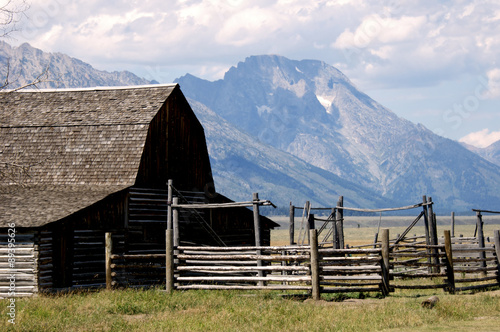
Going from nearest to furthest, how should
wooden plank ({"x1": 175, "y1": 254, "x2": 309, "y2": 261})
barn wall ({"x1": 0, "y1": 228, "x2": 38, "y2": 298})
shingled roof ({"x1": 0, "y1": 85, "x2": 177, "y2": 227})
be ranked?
wooden plank ({"x1": 175, "y1": 254, "x2": 309, "y2": 261}), barn wall ({"x1": 0, "y1": 228, "x2": 38, "y2": 298}), shingled roof ({"x1": 0, "y1": 85, "x2": 177, "y2": 227})

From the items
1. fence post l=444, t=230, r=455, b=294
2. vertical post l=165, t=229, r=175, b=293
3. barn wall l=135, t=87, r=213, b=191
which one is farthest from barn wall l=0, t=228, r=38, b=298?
fence post l=444, t=230, r=455, b=294

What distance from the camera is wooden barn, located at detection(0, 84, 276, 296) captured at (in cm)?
2355

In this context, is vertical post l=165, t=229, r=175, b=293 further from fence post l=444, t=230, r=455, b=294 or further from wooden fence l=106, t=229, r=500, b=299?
fence post l=444, t=230, r=455, b=294

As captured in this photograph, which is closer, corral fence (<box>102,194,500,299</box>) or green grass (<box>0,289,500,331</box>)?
green grass (<box>0,289,500,331</box>)

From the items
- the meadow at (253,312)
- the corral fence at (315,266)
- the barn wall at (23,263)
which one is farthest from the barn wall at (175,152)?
the meadow at (253,312)

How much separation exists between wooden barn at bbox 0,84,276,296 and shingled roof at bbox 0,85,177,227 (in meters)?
0.04

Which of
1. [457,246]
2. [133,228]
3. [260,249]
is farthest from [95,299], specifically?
[457,246]

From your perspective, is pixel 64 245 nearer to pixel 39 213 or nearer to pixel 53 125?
pixel 39 213

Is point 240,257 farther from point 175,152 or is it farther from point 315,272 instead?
point 175,152

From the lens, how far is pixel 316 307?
17.0m

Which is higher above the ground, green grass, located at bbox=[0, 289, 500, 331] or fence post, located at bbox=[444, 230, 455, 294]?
fence post, located at bbox=[444, 230, 455, 294]

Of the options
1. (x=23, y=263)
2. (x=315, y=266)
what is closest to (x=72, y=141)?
(x=23, y=263)

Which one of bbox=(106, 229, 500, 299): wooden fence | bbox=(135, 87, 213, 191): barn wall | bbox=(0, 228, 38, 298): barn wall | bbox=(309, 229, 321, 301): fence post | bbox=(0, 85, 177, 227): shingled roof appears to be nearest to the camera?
bbox=(309, 229, 321, 301): fence post

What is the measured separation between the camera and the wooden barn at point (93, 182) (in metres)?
23.5
